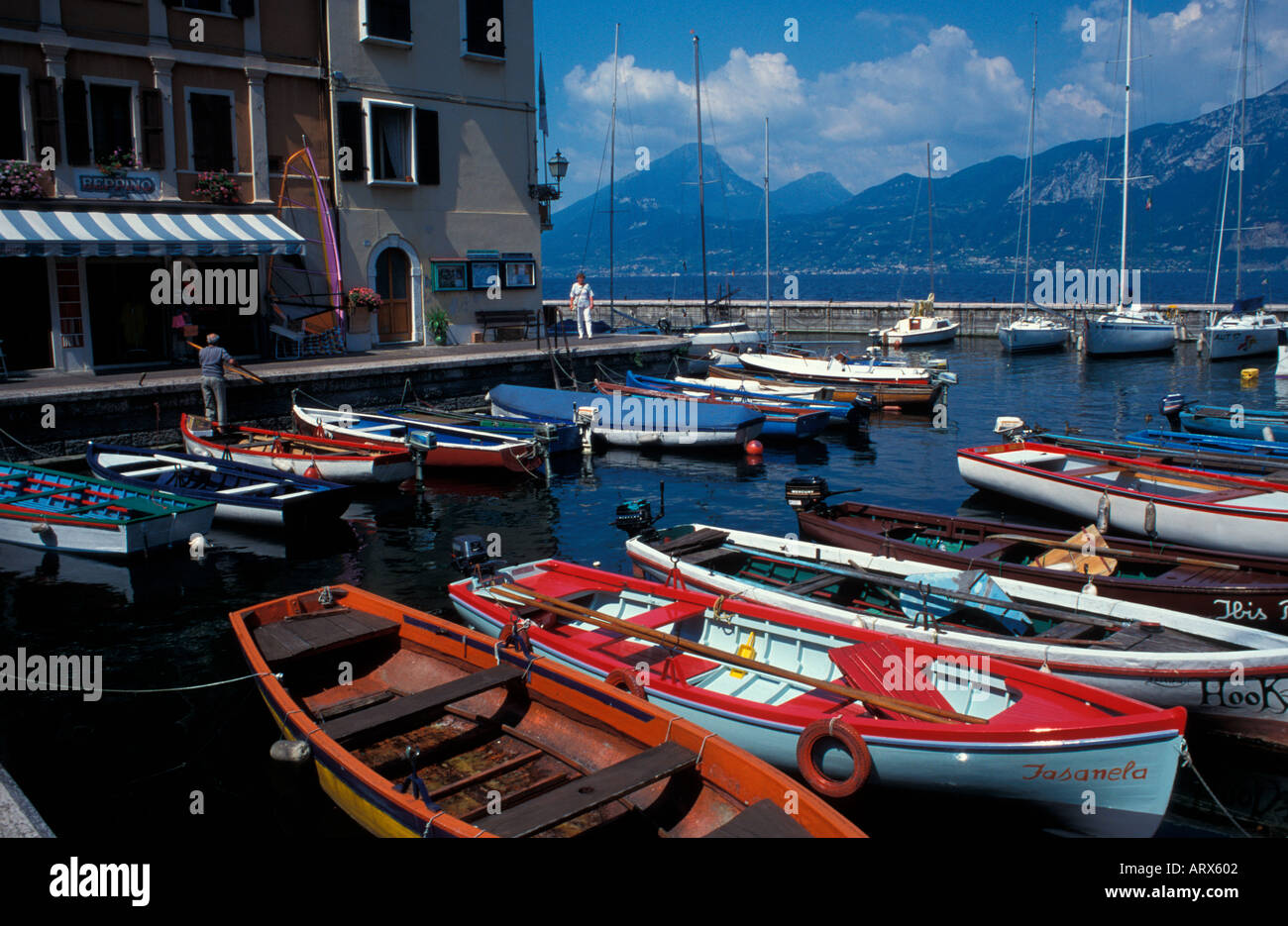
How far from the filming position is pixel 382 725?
6934mm

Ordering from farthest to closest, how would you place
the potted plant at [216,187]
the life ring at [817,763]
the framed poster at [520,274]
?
the framed poster at [520,274], the potted plant at [216,187], the life ring at [817,763]

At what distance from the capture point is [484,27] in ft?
93.2

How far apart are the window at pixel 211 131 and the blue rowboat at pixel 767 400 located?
1187 cm

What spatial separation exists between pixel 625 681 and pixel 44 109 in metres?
21.4

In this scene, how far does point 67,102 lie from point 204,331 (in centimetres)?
601

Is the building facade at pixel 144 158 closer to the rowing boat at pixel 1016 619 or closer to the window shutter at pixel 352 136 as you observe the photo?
the window shutter at pixel 352 136

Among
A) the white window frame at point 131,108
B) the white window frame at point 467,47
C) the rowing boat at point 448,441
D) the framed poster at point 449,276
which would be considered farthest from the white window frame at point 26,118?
the white window frame at point 467,47

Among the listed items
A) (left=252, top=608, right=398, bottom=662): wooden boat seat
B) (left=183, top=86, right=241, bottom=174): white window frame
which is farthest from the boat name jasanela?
(left=183, top=86, right=241, bottom=174): white window frame

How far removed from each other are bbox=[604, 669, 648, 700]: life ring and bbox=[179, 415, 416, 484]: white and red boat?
34.1 feet

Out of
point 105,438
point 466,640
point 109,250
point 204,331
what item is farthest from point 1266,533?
point 204,331

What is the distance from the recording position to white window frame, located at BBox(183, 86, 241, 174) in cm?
2369

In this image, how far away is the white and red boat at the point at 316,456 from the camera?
17.1 meters

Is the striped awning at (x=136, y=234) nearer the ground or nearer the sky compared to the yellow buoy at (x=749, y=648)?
nearer the sky
